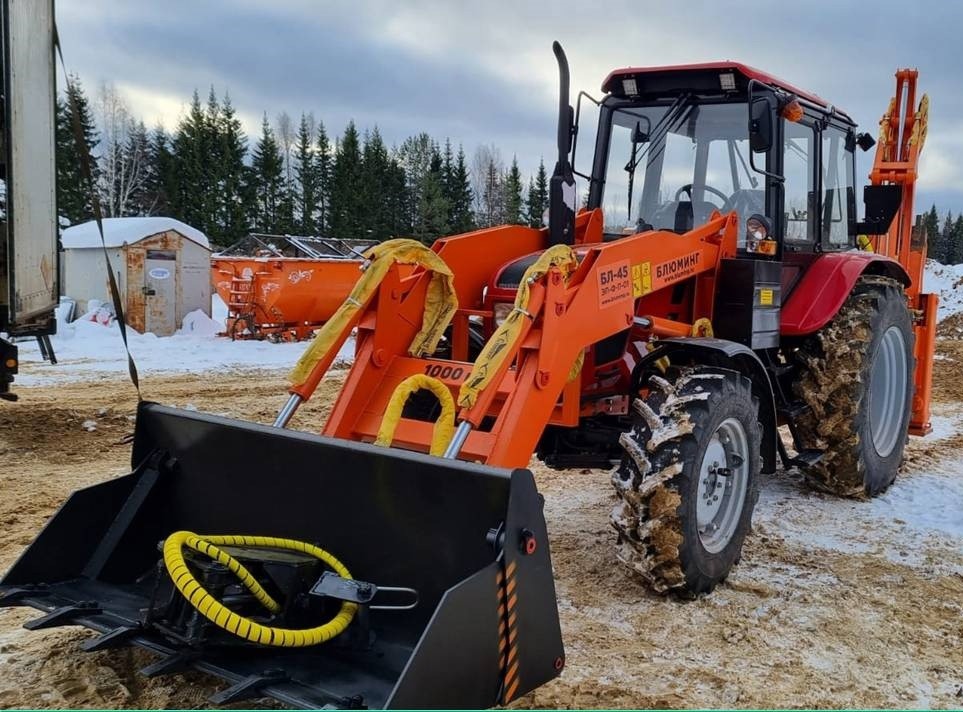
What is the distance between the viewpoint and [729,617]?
153 inches

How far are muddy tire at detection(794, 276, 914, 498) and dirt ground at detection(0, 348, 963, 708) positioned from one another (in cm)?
47

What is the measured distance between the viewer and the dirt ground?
316 centimetres

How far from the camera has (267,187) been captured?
1827 inches

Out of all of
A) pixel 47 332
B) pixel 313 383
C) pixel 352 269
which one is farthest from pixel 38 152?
pixel 352 269

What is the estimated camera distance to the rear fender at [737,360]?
422cm

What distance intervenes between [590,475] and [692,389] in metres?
2.81

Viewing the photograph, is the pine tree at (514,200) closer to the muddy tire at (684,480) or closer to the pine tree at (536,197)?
the pine tree at (536,197)

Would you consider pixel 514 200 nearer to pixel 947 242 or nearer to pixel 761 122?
pixel 947 242

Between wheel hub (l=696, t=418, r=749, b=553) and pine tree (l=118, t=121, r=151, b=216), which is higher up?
pine tree (l=118, t=121, r=151, b=216)

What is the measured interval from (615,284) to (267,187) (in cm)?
4508

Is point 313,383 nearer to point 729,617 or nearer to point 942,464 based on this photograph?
point 729,617

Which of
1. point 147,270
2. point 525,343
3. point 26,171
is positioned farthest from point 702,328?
point 147,270

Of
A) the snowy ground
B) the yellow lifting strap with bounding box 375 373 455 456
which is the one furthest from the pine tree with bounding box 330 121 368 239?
the yellow lifting strap with bounding box 375 373 455 456

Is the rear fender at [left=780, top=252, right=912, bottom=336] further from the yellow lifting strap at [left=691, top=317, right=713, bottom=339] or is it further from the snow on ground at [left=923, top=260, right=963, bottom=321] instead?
the snow on ground at [left=923, top=260, right=963, bottom=321]
